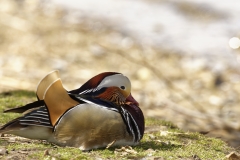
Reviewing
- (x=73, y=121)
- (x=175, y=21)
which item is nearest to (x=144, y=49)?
(x=175, y=21)

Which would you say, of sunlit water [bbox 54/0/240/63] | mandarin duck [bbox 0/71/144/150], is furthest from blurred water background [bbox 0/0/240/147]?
mandarin duck [bbox 0/71/144/150]

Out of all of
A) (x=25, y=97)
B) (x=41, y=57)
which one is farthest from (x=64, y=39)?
(x=25, y=97)

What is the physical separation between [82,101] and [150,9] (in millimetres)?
11385

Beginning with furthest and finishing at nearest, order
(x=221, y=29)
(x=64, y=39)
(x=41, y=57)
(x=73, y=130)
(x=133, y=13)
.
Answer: (x=133, y=13) → (x=221, y=29) → (x=64, y=39) → (x=41, y=57) → (x=73, y=130)

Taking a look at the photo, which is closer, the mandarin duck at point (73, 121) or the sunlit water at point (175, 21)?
the mandarin duck at point (73, 121)

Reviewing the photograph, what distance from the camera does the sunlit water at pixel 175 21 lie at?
1279 centimetres

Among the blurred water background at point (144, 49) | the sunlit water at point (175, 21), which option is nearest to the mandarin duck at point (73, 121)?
the blurred water background at point (144, 49)

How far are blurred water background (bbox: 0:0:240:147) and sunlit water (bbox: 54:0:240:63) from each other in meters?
0.03

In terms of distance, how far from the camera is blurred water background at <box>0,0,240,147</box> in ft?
30.7

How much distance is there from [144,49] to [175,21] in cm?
237

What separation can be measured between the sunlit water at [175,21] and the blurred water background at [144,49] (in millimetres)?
26

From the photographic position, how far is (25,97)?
731 centimetres

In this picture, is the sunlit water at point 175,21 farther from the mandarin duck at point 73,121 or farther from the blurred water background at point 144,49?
the mandarin duck at point 73,121

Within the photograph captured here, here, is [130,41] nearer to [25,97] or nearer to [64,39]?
[64,39]
